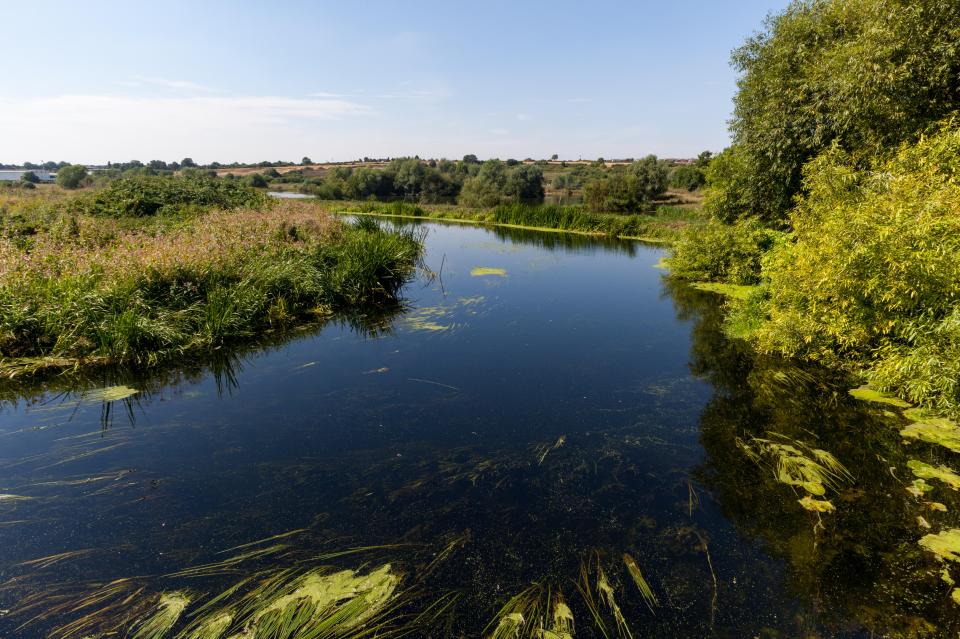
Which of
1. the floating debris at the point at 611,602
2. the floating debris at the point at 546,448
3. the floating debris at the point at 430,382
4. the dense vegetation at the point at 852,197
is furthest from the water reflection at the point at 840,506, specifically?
the floating debris at the point at 430,382

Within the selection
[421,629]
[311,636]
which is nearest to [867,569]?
[421,629]

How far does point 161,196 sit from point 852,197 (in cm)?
2124

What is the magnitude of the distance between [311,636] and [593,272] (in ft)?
49.5

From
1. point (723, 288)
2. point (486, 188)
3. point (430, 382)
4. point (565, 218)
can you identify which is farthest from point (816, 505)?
point (486, 188)

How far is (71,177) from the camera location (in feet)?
81.2

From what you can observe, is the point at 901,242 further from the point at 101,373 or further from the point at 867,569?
the point at 101,373

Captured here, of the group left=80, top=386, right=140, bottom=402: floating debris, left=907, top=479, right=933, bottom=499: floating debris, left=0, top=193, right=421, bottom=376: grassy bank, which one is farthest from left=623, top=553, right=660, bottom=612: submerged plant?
left=0, top=193, right=421, bottom=376: grassy bank

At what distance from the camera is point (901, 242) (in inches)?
221

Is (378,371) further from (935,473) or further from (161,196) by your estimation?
(161,196)

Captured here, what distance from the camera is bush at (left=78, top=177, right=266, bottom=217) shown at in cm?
1479

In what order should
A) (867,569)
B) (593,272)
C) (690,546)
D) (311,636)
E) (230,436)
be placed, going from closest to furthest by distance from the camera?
(311,636) → (867,569) → (690,546) → (230,436) → (593,272)

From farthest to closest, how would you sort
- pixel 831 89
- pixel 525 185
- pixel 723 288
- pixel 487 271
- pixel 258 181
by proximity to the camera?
pixel 525 185 < pixel 258 181 < pixel 487 271 < pixel 723 288 < pixel 831 89

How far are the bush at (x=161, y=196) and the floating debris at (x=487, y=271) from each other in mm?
9728

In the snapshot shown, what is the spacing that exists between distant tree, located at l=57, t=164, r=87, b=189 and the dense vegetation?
3183 cm
